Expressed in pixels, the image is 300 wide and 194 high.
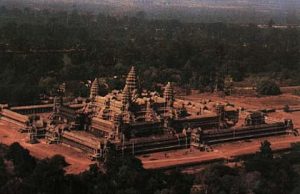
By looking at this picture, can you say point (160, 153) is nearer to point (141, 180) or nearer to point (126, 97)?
point (126, 97)

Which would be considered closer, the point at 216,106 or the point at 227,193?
the point at 227,193

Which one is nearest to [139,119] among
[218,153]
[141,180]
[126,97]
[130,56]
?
[126,97]

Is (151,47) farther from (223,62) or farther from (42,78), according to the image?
(42,78)

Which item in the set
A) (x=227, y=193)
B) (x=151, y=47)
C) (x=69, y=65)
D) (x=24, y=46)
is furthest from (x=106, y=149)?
(x=151, y=47)

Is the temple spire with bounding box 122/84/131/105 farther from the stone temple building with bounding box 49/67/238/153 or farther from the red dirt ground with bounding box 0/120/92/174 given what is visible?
the red dirt ground with bounding box 0/120/92/174

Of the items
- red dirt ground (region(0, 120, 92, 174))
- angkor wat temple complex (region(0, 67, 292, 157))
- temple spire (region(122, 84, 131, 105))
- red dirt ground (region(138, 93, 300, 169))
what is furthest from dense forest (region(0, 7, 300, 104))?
red dirt ground (region(138, 93, 300, 169))

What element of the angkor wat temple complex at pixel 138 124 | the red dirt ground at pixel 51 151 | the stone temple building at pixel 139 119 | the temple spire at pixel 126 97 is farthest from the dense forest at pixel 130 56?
the temple spire at pixel 126 97
